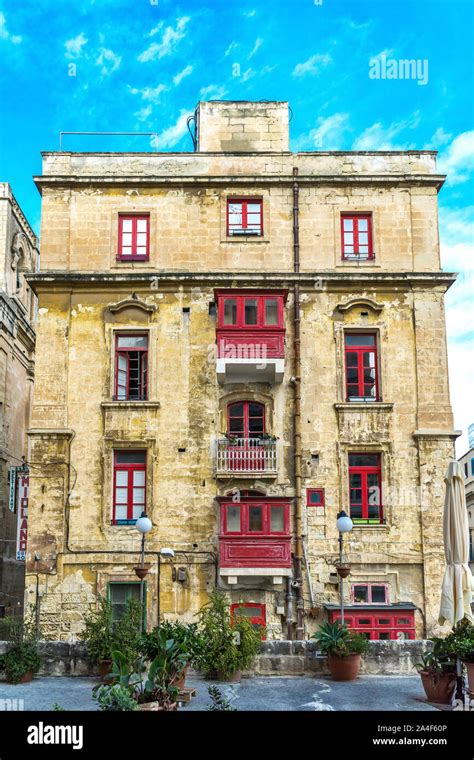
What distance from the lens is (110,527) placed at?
28.5 metres

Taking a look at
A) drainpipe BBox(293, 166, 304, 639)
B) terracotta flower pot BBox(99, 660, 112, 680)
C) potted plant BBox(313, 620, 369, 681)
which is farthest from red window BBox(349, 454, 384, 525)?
terracotta flower pot BBox(99, 660, 112, 680)

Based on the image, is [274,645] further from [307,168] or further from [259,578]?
[307,168]

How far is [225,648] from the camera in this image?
1836 cm

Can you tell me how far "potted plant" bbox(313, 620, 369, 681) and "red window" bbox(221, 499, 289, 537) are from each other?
8744 mm

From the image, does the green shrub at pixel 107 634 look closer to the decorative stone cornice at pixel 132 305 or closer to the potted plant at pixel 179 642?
the potted plant at pixel 179 642

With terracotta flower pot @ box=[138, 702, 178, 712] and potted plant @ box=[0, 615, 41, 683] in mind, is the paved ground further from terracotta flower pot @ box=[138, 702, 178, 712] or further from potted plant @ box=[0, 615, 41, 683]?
terracotta flower pot @ box=[138, 702, 178, 712]

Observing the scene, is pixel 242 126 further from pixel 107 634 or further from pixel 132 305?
pixel 107 634

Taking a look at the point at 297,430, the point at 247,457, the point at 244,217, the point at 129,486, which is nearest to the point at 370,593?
the point at 297,430

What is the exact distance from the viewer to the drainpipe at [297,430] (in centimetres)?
2788

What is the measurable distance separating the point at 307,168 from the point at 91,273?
8502 millimetres

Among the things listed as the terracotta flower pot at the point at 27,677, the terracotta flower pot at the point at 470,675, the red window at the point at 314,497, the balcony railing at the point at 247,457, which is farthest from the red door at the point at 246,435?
the terracotta flower pot at the point at 470,675

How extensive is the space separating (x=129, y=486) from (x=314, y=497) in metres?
6.11

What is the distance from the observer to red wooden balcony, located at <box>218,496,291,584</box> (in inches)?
1084
